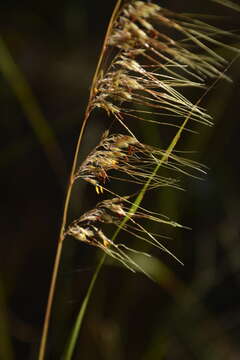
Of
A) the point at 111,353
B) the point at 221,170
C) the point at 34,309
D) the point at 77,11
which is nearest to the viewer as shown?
the point at 111,353

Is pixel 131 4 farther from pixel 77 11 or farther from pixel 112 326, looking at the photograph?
pixel 77 11

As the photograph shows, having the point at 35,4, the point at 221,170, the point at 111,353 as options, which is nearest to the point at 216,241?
the point at 221,170

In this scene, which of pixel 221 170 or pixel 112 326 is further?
pixel 221 170

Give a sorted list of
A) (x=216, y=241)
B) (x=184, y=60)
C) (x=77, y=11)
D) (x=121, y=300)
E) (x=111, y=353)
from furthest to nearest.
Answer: (x=77, y=11), (x=216, y=241), (x=121, y=300), (x=111, y=353), (x=184, y=60)

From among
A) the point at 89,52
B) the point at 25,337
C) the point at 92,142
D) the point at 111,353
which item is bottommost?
the point at 25,337

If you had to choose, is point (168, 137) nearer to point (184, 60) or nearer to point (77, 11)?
point (77, 11)

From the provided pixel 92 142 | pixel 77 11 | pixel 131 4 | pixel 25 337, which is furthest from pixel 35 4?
pixel 131 4

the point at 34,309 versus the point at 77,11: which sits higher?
the point at 77,11
